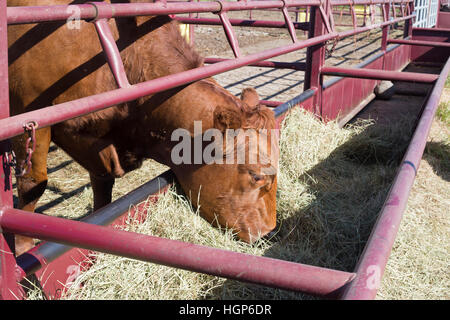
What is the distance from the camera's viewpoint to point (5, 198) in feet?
4.69

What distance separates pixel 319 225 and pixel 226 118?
0.82 meters

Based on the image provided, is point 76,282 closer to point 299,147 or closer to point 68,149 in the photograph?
point 68,149

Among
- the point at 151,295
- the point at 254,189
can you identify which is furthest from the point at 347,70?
the point at 151,295

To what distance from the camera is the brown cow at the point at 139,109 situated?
2.30 metres

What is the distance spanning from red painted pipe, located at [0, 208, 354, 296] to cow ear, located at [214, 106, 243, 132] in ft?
3.55

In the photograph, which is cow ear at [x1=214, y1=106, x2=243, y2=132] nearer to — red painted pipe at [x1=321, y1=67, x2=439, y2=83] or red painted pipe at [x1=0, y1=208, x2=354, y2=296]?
red painted pipe at [x1=0, y1=208, x2=354, y2=296]

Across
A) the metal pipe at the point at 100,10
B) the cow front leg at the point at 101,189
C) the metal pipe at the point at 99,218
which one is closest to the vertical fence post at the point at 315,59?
the metal pipe at the point at 100,10

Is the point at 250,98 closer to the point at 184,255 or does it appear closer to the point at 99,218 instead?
the point at 99,218

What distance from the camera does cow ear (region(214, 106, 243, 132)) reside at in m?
2.29

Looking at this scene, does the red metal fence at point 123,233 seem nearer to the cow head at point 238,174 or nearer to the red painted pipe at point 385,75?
the cow head at point 238,174

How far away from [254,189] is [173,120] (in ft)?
1.70

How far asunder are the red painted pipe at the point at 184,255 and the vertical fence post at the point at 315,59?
3.31 metres

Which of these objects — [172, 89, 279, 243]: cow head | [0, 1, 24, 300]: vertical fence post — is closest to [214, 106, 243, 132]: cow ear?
[172, 89, 279, 243]: cow head

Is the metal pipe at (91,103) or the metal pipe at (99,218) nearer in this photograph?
the metal pipe at (91,103)
